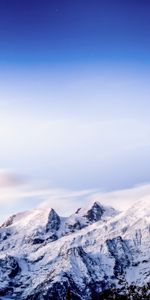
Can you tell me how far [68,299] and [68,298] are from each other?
621 millimetres

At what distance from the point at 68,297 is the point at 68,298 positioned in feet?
1.65

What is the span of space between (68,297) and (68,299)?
3.68 feet

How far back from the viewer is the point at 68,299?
131750mm

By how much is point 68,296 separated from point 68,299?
5.32 feet

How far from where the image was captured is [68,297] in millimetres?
130875

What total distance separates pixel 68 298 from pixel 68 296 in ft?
3.29

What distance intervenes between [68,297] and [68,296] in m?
0.50

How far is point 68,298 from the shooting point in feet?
431

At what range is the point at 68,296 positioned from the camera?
428 feet
